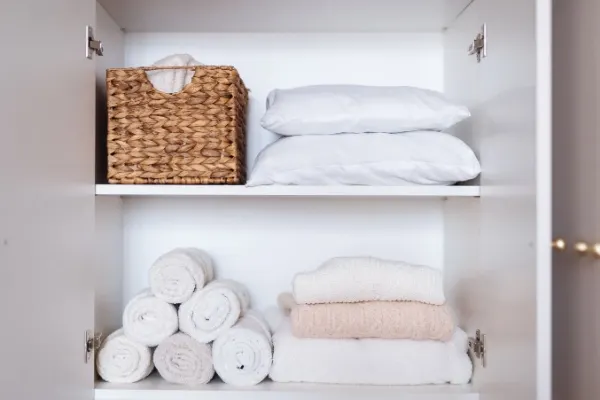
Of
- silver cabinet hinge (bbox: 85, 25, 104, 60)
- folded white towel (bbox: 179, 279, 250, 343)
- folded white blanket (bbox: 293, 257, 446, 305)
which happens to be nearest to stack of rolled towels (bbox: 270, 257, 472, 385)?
folded white blanket (bbox: 293, 257, 446, 305)

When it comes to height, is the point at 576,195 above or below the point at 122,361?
above

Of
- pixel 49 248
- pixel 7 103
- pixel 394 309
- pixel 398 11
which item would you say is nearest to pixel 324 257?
pixel 394 309

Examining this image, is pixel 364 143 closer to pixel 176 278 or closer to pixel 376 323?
pixel 376 323

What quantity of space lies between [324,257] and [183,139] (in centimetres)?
46

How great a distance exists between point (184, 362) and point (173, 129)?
441 millimetres

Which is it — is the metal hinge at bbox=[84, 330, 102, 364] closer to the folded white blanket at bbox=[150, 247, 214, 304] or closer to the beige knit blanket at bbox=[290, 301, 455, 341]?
the folded white blanket at bbox=[150, 247, 214, 304]

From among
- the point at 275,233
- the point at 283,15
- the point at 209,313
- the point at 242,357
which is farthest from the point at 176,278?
the point at 283,15

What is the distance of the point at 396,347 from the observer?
1213mm

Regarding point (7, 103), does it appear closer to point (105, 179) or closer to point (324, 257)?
point (105, 179)

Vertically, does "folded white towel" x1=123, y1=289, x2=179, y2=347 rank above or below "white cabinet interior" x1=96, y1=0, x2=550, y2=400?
below

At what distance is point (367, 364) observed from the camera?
3.94ft

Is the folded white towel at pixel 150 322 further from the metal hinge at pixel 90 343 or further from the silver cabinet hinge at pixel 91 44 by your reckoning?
the silver cabinet hinge at pixel 91 44

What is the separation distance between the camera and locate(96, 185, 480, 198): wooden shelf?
118 centimetres

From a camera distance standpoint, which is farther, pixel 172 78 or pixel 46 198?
pixel 172 78
